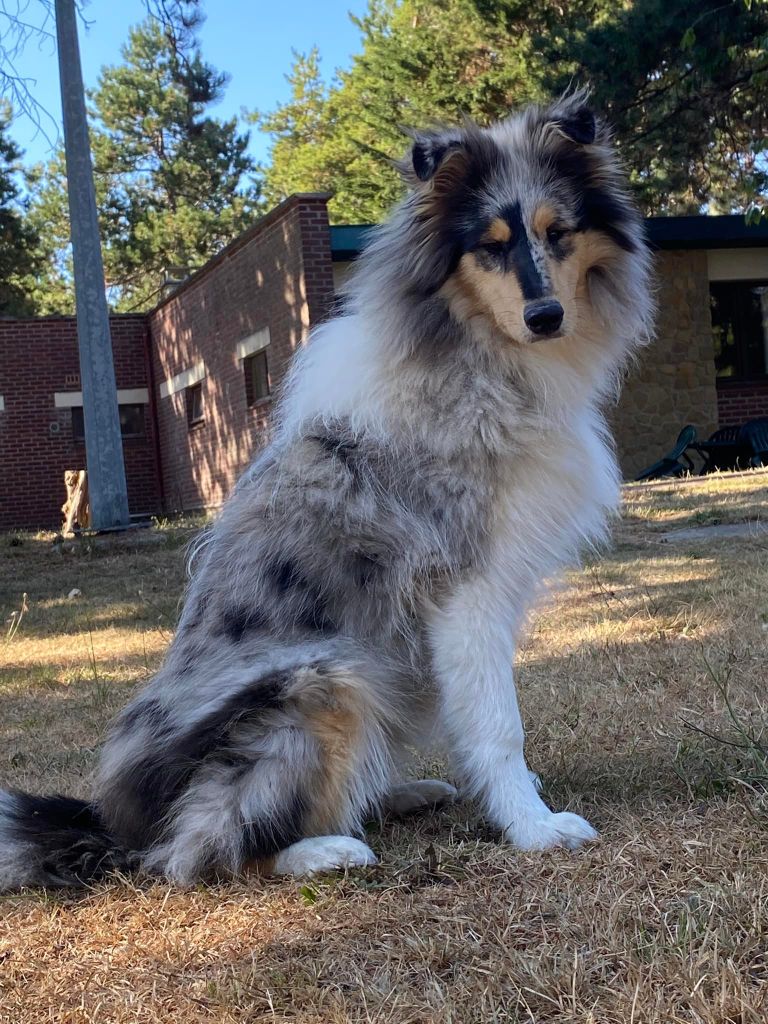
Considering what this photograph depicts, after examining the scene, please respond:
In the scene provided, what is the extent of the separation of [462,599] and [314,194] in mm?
12253

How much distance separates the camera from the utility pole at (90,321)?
12641mm

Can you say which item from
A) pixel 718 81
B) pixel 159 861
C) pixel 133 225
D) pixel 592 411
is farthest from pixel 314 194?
pixel 133 225

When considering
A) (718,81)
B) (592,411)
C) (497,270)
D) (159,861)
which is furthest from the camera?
(718,81)

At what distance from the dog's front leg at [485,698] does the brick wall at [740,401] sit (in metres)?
15.2

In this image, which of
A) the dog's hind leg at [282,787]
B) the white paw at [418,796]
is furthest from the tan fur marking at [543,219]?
the white paw at [418,796]

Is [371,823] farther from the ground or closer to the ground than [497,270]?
closer to the ground

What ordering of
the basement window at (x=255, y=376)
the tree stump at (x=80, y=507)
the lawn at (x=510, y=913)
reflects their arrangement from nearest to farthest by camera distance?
the lawn at (x=510, y=913)
the tree stump at (x=80, y=507)
the basement window at (x=255, y=376)

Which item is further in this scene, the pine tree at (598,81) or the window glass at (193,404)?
the window glass at (193,404)

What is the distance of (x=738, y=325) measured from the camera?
1744cm

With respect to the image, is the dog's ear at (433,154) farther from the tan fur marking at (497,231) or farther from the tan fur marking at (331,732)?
the tan fur marking at (331,732)

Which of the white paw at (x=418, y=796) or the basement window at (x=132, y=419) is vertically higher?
the basement window at (x=132, y=419)

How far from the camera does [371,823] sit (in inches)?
122

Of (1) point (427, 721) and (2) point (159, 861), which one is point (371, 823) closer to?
(1) point (427, 721)

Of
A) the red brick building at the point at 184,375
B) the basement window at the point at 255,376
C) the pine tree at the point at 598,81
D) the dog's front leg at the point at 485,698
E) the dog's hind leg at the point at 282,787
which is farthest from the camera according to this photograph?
the basement window at the point at 255,376
